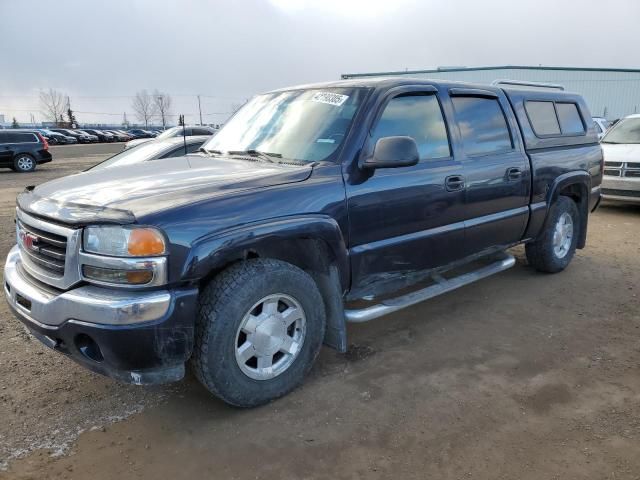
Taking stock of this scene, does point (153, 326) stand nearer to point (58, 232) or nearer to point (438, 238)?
point (58, 232)

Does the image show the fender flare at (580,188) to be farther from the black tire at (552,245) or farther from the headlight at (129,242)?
the headlight at (129,242)

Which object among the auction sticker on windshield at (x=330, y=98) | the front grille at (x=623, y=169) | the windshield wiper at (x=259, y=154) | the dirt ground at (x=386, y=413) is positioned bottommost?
the dirt ground at (x=386, y=413)

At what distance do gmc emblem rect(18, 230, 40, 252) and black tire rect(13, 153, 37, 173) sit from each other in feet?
62.3

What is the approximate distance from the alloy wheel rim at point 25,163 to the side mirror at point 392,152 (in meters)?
20.0

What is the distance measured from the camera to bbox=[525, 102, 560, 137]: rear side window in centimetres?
480

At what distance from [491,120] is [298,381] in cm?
277

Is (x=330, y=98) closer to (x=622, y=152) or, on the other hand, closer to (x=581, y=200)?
(x=581, y=200)

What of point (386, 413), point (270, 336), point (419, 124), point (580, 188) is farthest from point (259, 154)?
point (580, 188)

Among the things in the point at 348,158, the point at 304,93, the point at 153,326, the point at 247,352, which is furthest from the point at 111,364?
the point at 304,93

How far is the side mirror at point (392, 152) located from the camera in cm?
311

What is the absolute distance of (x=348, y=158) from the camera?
10.6 ft

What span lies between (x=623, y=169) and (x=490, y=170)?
19.9 ft

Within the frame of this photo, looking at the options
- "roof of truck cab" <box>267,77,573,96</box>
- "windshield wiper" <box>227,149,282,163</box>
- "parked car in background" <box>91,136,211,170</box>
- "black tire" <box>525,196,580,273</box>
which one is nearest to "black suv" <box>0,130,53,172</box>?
"parked car in background" <box>91,136,211,170</box>

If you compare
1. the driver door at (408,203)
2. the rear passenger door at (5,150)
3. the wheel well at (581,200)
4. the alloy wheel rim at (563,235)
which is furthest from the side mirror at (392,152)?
the rear passenger door at (5,150)
